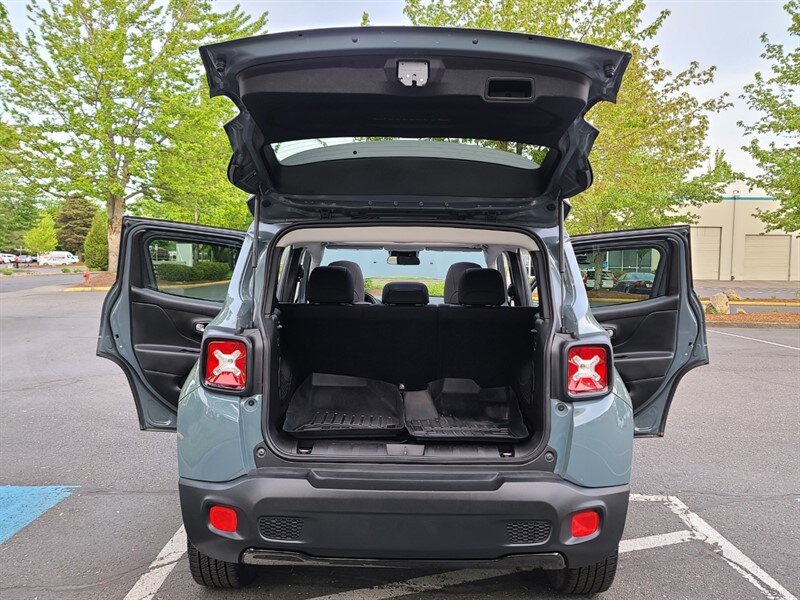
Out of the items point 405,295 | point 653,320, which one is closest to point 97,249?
point 405,295

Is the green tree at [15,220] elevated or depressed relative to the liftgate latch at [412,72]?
elevated

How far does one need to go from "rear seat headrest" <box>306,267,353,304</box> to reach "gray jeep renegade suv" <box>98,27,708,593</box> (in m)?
0.01

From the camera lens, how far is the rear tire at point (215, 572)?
264cm

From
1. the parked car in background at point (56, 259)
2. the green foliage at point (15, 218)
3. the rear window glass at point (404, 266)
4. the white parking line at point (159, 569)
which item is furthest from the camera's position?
the green foliage at point (15, 218)

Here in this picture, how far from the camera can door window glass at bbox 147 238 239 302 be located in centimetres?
400

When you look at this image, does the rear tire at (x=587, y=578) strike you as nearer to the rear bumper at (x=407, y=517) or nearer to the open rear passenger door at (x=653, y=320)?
the rear bumper at (x=407, y=517)

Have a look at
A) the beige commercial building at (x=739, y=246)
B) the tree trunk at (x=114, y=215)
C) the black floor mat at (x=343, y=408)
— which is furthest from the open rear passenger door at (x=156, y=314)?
the beige commercial building at (x=739, y=246)

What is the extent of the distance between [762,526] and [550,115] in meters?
2.82

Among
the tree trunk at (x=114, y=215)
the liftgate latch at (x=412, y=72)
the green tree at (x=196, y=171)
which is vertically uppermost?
the green tree at (x=196, y=171)

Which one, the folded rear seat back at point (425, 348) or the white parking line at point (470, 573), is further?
the folded rear seat back at point (425, 348)

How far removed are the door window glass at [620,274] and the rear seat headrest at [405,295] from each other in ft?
3.49

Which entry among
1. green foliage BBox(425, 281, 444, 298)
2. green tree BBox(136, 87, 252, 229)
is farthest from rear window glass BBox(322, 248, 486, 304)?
green tree BBox(136, 87, 252, 229)

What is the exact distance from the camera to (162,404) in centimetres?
364

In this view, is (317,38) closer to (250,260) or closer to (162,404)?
(250,260)
